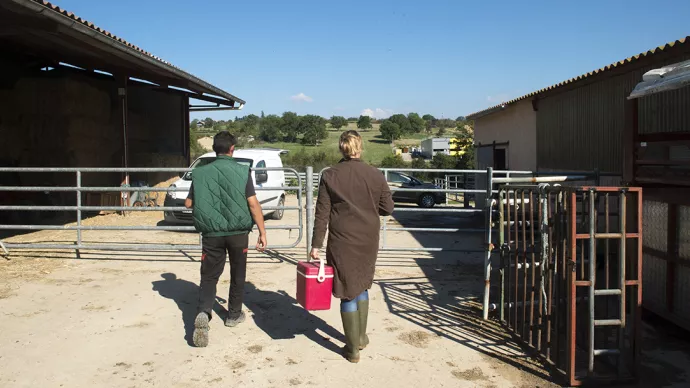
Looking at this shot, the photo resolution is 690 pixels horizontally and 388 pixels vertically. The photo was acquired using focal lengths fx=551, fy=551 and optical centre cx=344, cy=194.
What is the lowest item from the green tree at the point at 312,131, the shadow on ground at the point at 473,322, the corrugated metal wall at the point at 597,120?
the shadow on ground at the point at 473,322

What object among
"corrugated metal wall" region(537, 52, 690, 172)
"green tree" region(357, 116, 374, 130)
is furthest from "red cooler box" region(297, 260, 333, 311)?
"green tree" region(357, 116, 374, 130)

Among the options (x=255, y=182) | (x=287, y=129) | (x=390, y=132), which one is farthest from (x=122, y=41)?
(x=390, y=132)

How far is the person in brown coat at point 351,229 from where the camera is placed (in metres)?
4.12

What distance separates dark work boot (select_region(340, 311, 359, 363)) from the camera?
13.6ft

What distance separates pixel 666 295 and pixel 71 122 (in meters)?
13.4

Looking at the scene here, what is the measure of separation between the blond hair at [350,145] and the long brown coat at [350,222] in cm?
8

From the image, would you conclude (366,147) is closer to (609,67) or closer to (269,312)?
(609,67)

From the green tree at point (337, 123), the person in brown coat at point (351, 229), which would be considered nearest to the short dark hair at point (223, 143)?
the person in brown coat at point (351, 229)

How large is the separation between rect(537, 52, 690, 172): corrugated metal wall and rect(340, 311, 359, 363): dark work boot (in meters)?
4.64

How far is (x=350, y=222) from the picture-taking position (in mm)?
4121

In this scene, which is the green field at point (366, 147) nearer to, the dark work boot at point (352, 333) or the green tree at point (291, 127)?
the green tree at point (291, 127)

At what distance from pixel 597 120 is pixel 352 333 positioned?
7.63 metres

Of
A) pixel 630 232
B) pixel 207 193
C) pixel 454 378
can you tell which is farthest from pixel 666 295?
pixel 207 193

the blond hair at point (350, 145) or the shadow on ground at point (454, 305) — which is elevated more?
the blond hair at point (350, 145)
